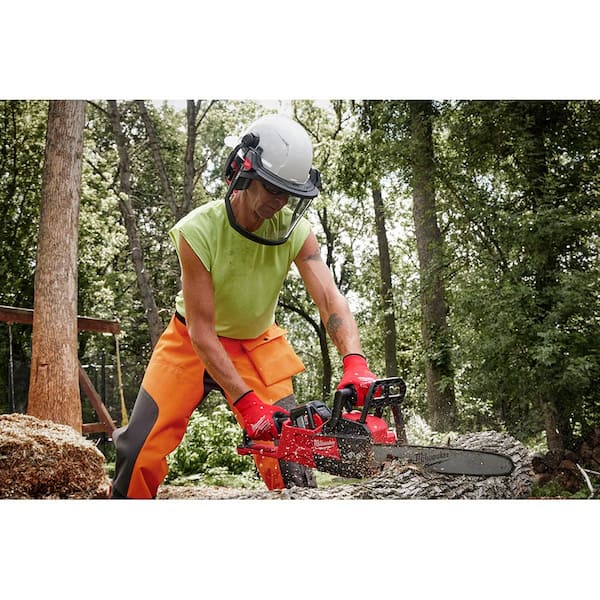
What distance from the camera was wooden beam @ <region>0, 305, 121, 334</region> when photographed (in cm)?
433

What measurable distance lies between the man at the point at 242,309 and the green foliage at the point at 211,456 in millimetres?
937

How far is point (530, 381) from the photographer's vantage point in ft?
14.8

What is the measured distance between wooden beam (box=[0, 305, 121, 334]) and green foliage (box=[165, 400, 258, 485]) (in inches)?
29.5

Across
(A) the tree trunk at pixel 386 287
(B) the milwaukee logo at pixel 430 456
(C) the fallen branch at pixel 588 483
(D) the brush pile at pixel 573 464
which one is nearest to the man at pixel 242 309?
(B) the milwaukee logo at pixel 430 456

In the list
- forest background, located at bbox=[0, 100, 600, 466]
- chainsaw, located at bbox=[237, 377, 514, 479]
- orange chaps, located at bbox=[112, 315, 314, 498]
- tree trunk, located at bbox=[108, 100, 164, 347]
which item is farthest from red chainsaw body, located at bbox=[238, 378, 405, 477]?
tree trunk, located at bbox=[108, 100, 164, 347]

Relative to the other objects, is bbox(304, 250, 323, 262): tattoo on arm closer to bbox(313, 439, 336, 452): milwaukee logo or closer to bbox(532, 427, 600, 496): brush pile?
bbox(313, 439, 336, 452): milwaukee logo

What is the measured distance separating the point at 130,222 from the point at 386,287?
1.70 meters

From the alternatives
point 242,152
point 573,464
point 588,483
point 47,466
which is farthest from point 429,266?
point 47,466

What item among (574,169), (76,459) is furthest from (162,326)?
(574,169)

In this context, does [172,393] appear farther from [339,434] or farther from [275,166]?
[275,166]

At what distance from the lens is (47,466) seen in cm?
406

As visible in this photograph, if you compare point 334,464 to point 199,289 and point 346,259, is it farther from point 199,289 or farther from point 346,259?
point 346,259

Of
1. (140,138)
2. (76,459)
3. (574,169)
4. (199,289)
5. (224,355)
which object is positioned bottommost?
(76,459)

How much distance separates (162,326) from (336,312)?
166 centimetres
